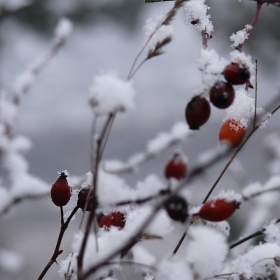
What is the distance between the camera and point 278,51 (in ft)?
20.8

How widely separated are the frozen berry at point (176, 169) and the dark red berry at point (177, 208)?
0.06ft

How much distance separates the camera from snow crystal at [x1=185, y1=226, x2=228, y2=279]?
1.18ft

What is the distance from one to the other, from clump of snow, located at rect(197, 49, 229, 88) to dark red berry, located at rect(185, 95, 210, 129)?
2 cm

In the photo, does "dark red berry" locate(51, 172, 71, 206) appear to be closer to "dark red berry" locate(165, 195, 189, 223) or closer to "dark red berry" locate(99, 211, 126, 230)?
"dark red berry" locate(99, 211, 126, 230)

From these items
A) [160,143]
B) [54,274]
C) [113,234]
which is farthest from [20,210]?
[113,234]

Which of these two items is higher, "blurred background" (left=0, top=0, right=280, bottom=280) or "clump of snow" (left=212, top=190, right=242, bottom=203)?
"blurred background" (left=0, top=0, right=280, bottom=280)

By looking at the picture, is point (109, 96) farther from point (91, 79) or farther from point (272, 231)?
point (91, 79)

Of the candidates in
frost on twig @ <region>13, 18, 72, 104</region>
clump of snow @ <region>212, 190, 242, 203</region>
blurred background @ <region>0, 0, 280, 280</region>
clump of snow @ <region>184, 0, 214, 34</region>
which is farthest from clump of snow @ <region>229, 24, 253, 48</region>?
blurred background @ <region>0, 0, 280, 280</region>

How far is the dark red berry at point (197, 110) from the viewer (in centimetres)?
46

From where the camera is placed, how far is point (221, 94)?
437 mm

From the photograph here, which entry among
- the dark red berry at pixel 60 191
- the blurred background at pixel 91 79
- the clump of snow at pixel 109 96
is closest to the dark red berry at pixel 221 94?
the clump of snow at pixel 109 96

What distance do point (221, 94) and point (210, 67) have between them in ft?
0.12

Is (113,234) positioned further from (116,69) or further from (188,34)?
(188,34)

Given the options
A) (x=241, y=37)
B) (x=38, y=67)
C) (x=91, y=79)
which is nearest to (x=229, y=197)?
(x=241, y=37)
